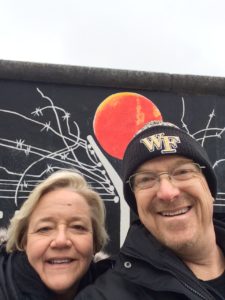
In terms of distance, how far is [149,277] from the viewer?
57.4 inches

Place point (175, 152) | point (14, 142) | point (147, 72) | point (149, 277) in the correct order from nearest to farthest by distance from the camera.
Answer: point (149, 277), point (175, 152), point (14, 142), point (147, 72)

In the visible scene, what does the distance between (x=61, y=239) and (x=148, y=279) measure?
420mm

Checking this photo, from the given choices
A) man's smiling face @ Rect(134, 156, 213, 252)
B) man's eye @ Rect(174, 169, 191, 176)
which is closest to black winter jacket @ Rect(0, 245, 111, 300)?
man's smiling face @ Rect(134, 156, 213, 252)

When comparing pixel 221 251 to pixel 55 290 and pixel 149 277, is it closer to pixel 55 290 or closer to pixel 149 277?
pixel 149 277

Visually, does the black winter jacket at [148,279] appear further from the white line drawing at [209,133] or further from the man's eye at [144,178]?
the white line drawing at [209,133]

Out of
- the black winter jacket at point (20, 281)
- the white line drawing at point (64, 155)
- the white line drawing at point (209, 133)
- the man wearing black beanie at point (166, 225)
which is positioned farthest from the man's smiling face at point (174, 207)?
the white line drawing at point (209, 133)

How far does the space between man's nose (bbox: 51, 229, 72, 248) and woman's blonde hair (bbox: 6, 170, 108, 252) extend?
192mm

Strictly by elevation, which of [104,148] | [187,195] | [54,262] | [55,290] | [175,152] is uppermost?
[104,148]

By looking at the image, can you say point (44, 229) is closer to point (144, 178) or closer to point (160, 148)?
point (144, 178)

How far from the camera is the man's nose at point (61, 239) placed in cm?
170

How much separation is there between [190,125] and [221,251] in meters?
1.36

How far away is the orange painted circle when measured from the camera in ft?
9.46

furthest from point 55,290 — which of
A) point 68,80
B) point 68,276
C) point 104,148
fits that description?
point 68,80

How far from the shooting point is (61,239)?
67.1 inches
